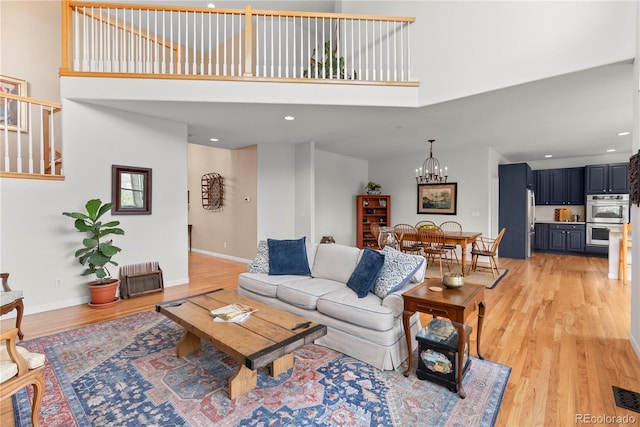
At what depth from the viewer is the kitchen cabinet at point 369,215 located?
7820mm

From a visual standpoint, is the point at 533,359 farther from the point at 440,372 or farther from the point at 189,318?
the point at 189,318

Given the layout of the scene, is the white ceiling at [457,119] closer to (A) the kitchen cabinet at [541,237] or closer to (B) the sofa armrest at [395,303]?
(A) the kitchen cabinet at [541,237]

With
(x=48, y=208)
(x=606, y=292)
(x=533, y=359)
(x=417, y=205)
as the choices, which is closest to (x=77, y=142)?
(x=48, y=208)

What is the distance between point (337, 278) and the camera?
321cm

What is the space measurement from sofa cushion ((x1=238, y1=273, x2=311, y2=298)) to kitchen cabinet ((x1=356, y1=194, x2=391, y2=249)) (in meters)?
4.63

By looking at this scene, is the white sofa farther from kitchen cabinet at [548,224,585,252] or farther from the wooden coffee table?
kitchen cabinet at [548,224,585,252]

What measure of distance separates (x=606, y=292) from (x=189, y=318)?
226 inches

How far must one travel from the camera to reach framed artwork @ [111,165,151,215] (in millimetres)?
4141

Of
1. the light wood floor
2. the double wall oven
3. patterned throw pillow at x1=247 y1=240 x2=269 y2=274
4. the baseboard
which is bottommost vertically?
the light wood floor

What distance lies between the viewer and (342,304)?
251 cm

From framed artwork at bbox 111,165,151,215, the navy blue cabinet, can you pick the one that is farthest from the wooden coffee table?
the navy blue cabinet

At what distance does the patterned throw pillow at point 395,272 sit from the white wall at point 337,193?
4.12 meters

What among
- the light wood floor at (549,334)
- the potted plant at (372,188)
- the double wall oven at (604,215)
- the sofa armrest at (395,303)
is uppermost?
the potted plant at (372,188)

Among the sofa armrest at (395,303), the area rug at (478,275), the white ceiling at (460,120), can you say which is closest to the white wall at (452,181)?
the white ceiling at (460,120)
